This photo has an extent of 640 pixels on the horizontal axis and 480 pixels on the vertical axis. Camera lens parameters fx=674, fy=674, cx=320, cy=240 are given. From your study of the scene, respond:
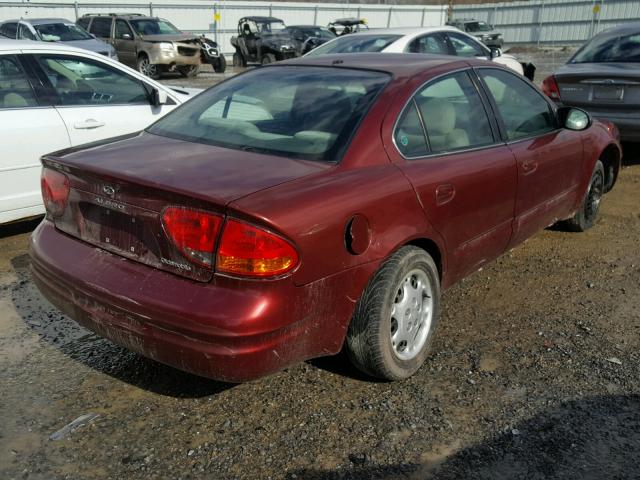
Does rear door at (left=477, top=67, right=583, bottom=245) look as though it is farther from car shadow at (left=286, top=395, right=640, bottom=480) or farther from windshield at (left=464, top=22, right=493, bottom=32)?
windshield at (left=464, top=22, right=493, bottom=32)

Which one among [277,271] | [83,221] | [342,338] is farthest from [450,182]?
[83,221]

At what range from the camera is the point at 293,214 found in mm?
2621

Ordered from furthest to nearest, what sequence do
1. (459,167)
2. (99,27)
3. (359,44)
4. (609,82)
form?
(99,27), (359,44), (609,82), (459,167)

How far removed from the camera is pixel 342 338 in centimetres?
297

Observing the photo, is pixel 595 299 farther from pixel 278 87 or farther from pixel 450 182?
pixel 278 87

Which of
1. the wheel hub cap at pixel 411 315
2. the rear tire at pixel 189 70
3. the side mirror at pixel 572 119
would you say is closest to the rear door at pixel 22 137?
the wheel hub cap at pixel 411 315

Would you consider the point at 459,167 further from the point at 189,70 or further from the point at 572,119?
the point at 189,70

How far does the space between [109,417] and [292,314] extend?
41.3 inches

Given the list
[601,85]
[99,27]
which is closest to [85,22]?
[99,27]

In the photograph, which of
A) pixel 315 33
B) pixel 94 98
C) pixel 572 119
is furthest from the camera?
pixel 315 33

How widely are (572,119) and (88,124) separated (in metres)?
3.72

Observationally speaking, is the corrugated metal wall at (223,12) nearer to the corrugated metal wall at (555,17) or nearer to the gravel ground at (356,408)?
the corrugated metal wall at (555,17)

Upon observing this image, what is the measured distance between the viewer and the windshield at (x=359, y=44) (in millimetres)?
9305

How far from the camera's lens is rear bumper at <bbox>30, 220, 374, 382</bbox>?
8.41ft
